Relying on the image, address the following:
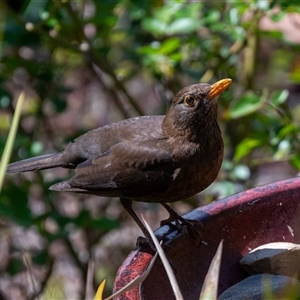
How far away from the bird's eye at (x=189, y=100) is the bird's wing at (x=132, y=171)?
0.79ft

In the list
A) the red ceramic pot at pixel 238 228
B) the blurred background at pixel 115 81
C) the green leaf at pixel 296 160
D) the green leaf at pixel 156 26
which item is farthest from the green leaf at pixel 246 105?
the red ceramic pot at pixel 238 228

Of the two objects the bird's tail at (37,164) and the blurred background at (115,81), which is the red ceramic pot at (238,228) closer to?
the blurred background at (115,81)

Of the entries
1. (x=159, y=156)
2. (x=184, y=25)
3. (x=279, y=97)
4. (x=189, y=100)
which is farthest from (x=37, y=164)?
(x=279, y=97)

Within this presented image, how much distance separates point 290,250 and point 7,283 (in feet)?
14.9

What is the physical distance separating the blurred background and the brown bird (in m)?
0.44

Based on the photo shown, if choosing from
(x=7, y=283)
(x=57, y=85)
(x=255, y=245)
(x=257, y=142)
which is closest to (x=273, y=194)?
(x=255, y=245)

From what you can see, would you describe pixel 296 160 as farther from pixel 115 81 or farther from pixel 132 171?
pixel 115 81

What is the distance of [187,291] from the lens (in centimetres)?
276

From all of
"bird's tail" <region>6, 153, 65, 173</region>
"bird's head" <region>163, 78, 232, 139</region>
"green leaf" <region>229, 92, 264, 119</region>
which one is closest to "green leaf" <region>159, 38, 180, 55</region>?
"green leaf" <region>229, 92, 264, 119</region>

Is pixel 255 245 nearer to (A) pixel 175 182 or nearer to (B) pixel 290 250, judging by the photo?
(B) pixel 290 250

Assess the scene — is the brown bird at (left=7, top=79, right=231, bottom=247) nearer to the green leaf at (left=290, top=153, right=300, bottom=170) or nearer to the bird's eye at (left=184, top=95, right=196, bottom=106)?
the bird's eye at (left=184, top=95, right=196, bottom=106)

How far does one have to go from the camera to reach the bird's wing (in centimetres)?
352

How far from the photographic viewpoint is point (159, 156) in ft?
11.7

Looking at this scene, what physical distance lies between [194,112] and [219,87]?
0.74 ft
